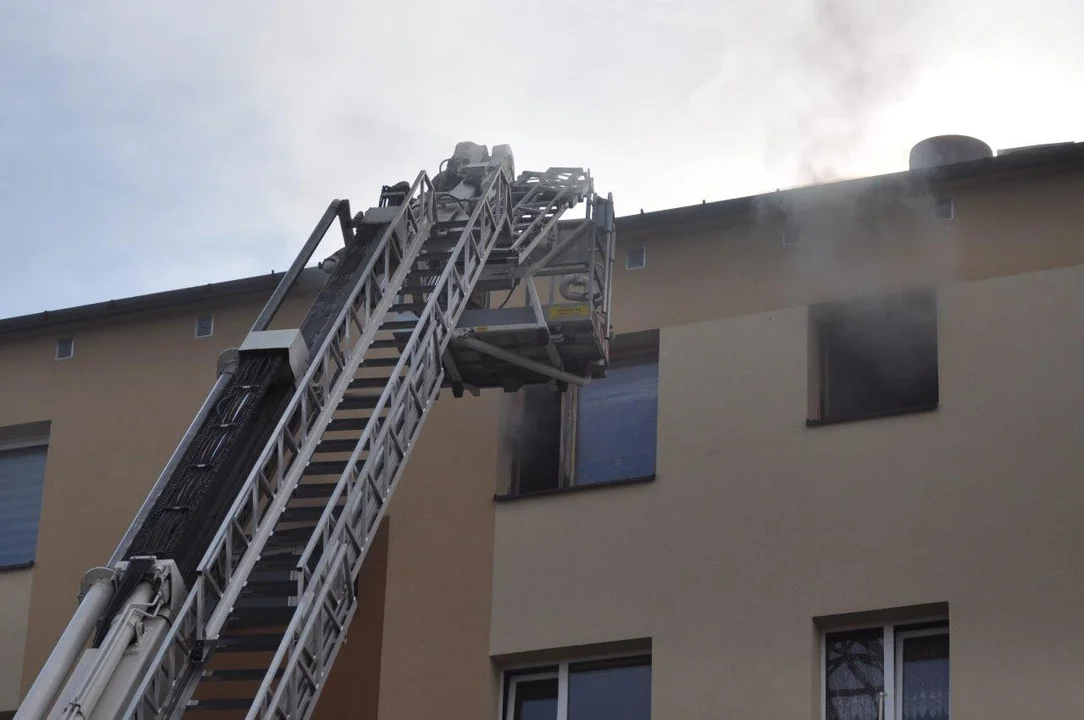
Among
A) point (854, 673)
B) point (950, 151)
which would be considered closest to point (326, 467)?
point (854, 673)

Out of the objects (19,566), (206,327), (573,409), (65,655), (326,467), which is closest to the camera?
(65,655)

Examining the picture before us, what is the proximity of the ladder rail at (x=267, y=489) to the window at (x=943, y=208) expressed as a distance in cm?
442

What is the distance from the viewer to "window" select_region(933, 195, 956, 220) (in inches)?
625

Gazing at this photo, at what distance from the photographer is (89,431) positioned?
61.4 ft

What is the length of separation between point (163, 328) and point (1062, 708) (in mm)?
9510

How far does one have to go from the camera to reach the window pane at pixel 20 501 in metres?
18.8

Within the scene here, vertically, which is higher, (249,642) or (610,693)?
(610,693)

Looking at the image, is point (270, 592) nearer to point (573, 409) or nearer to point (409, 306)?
point (409, 306)

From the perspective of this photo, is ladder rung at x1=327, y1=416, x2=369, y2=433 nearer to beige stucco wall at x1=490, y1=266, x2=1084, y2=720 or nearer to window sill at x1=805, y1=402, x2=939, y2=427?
beige stucco wall at x1=490, y1=266, x2=1084, y2=720

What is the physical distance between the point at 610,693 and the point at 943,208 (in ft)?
15.6

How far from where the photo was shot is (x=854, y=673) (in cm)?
1467

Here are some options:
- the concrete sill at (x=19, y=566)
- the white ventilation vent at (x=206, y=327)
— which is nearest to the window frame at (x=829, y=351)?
the white ventilation vent at (x=206, y=327)

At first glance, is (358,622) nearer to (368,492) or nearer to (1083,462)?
(368,492)

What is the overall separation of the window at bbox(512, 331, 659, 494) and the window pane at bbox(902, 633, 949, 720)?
9.39 feet
